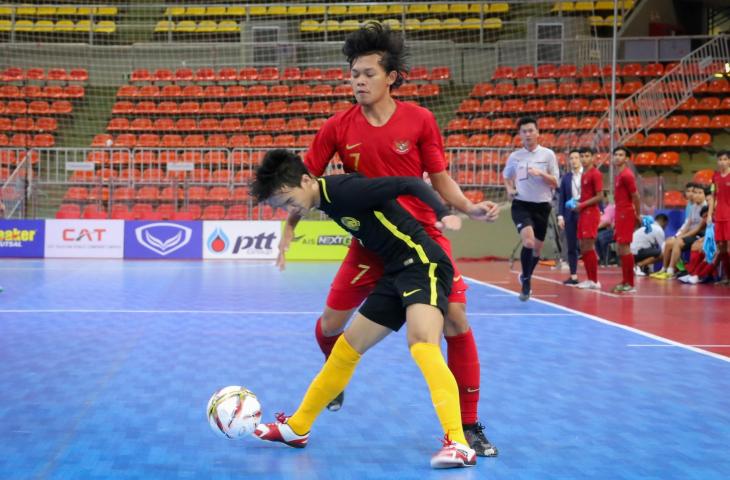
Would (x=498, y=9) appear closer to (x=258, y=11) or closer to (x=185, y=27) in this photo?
(x=258, y=11)

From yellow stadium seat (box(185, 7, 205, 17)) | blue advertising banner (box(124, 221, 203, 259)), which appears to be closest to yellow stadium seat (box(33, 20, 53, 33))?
yellow stadium seat (box(185, 7, 205, 17))

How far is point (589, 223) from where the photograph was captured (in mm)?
10680

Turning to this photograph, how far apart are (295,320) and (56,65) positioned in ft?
73.9

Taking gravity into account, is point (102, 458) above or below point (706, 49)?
below

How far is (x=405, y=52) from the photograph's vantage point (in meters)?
3.80

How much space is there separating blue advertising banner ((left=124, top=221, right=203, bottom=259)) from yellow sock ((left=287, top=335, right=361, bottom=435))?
14391mm

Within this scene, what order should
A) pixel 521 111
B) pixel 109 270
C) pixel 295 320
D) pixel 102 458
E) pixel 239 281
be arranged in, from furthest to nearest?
1. pixel 521 111
2. pixel 109 270
3. pixel 239 281
4. pixel 295 320
5. pixel 102 458

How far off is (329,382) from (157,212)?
16.1 meters

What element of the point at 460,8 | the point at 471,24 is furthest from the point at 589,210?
the point at 460,8

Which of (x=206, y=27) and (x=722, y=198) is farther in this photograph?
(x=206, y=27)

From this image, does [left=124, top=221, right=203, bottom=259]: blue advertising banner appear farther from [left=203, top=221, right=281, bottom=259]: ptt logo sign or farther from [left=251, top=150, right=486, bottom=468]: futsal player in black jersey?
[left=251, top=150, right=486, bottom=468]: futsal player in black jersey

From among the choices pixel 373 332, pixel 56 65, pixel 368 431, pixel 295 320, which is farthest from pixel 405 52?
pixel 56 65

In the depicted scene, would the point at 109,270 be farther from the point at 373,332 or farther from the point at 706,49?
the point at 706,49

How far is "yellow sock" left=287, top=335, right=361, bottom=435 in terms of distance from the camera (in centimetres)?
334
